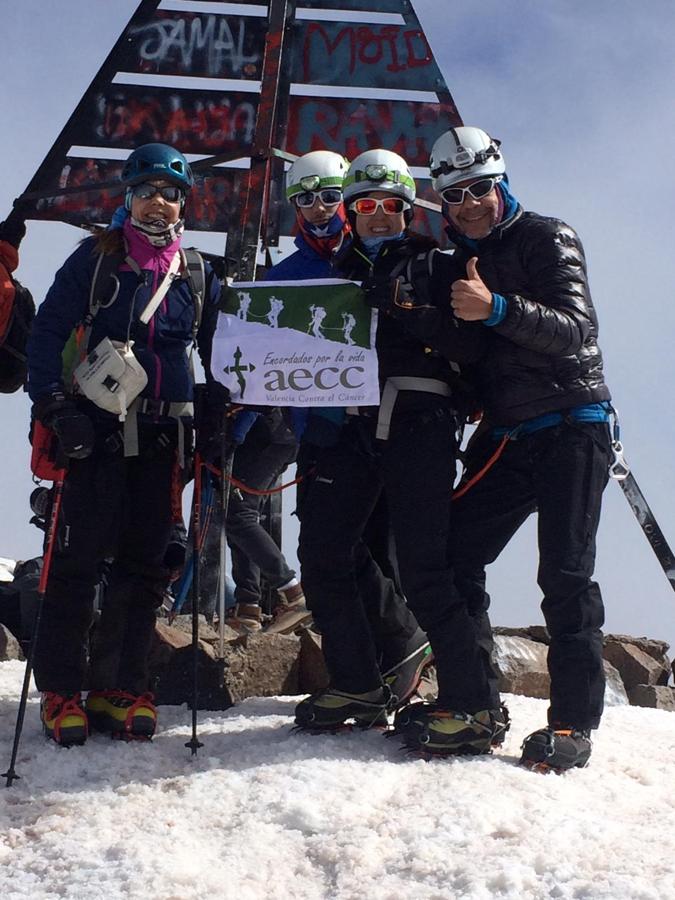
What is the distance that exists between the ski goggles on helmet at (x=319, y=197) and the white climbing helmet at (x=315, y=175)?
2 cm

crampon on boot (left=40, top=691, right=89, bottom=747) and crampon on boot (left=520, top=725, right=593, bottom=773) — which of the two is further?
crampon on boot (left=40, top=691, right=89, bottom=747)

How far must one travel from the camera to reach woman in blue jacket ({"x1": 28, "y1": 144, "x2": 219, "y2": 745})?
5336 mm

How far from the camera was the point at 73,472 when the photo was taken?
5395 millimetres

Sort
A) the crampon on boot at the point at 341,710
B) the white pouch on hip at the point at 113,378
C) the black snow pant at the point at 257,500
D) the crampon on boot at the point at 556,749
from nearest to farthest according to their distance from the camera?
1. the crampon on boot at the point at 556,749
2. the white pouch on hip at the point at 113,378
3. the crampon on boot at the point at 341,710
4. the black snow pant at the point at 257,500

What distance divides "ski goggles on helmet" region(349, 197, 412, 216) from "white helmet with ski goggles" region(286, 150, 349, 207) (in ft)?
1.79

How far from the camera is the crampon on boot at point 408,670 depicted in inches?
233

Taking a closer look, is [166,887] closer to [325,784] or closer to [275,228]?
[325,784]

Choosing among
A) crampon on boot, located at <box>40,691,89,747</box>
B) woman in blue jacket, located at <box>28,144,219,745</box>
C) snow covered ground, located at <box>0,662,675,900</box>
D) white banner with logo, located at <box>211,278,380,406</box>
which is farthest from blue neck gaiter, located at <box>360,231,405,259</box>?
crampon on boot, located at <box>40,691,89,747</box>

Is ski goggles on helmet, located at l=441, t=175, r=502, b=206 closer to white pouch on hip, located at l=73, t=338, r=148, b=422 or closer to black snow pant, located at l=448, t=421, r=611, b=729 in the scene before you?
black snow pant, located at l=448, t=421, r=611, b=729

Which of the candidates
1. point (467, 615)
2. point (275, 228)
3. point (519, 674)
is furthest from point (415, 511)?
point (275, 228)

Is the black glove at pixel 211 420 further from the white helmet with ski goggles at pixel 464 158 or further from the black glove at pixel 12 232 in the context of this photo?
the black glove at pixel 12 232

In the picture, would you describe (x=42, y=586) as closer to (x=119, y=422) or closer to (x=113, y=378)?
(x=119, y=422)

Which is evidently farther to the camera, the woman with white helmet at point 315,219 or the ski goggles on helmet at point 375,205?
the woman with white helmet at point 315,219

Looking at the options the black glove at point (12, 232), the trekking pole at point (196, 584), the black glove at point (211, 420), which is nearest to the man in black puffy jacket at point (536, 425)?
the trekking pole at point (196, 584)
